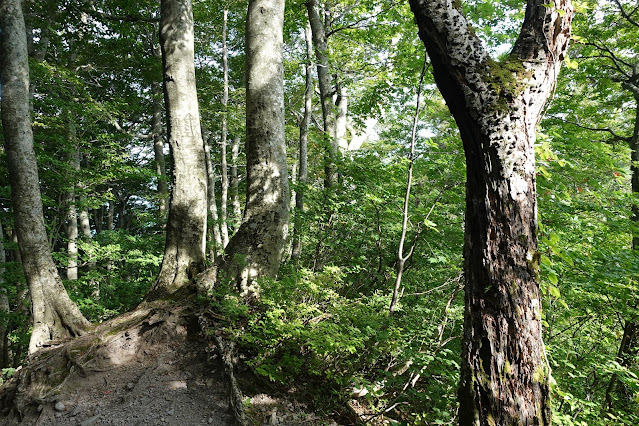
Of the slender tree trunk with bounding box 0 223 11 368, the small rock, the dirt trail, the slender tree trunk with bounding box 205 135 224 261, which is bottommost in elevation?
the slender tree trunk with bounding box 0 223 11 368

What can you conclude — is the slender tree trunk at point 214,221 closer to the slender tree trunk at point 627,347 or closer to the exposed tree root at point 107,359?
the exposed tree root at point 107,359

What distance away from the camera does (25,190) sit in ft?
16.0

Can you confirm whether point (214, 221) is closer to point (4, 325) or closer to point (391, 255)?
point (4, 325)

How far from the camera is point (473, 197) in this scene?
80.7 inches

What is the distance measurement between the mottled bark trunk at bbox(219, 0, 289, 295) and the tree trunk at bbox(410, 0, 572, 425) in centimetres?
282

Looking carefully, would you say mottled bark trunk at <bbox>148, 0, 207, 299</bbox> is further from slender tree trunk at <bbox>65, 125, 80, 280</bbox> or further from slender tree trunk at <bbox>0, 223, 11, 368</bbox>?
slender tree trunk at <bbox>0, 223, 11, 368</bbox>

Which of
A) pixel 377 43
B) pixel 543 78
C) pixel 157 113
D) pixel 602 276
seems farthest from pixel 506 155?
pixel 157 113

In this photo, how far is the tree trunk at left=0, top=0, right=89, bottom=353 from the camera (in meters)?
4.66

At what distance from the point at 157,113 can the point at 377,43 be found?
32.1ft

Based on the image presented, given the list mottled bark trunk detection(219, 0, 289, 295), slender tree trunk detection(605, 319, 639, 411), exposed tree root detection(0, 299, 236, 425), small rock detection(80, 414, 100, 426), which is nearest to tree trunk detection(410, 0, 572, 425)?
exposed tree root detection(0, 299, 236, 425)

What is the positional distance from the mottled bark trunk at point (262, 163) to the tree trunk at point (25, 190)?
259cm

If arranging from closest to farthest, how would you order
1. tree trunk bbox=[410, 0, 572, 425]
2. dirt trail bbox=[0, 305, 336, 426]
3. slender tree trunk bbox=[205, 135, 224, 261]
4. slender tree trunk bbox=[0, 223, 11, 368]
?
tree trunk bbox=[410, 0, 572, 425]
dirt trail bbox=[0, 305, 336, 426]
slender tree trunk bbox=[0, 223, 11, 368]
slender tree trunk bbox=[205, 135, 224, 261]

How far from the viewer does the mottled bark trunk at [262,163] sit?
14.1 feet

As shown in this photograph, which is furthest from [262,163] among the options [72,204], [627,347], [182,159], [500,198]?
[72,204]
